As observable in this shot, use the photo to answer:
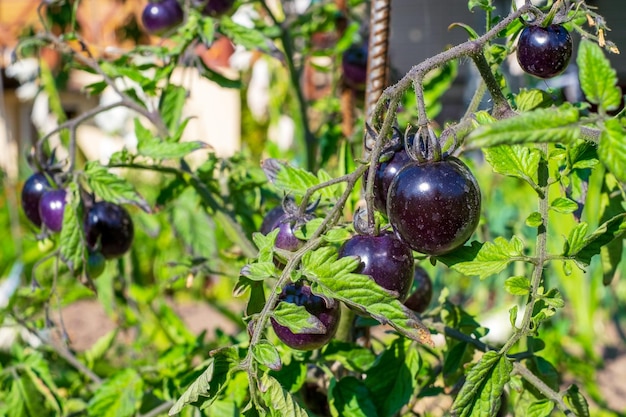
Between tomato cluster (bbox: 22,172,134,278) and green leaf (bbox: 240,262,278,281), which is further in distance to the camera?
tomato cluster (bbox: 22,172,134,278)

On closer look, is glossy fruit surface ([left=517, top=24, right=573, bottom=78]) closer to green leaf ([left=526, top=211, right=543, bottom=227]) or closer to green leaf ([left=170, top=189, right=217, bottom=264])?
green leaf ([left=526, top=211, right=543, bottom=227])

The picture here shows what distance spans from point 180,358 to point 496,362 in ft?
1.92

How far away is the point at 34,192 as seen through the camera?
0.88 m

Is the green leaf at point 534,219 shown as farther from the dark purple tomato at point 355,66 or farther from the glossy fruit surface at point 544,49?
the dark purple tomato at point 355,66

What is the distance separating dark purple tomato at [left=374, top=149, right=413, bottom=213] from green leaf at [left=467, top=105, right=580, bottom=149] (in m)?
0.20

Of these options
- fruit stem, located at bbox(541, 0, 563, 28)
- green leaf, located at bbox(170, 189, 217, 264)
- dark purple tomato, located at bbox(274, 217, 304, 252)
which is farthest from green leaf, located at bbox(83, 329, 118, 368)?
fruit stem, located at bbox(541, 0, 563, 28)

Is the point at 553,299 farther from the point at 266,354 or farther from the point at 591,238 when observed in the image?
the point at 266,354

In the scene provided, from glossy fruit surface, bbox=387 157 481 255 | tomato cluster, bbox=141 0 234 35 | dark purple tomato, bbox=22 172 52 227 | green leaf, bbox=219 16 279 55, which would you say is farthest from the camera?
tomato cluster, bbox=141 0 234 35

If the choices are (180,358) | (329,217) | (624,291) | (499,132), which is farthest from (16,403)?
(624,291)

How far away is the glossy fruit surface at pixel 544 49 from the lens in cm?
63

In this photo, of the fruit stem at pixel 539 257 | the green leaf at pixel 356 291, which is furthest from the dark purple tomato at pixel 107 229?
the fruit stem at pixel 539 257

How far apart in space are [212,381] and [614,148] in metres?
0.37

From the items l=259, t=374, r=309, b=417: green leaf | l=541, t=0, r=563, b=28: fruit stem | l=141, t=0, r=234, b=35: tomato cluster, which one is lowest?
l=259, t=374, r=309, b=417: green leaf

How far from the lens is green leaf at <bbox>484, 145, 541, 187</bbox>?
595 millimetres
